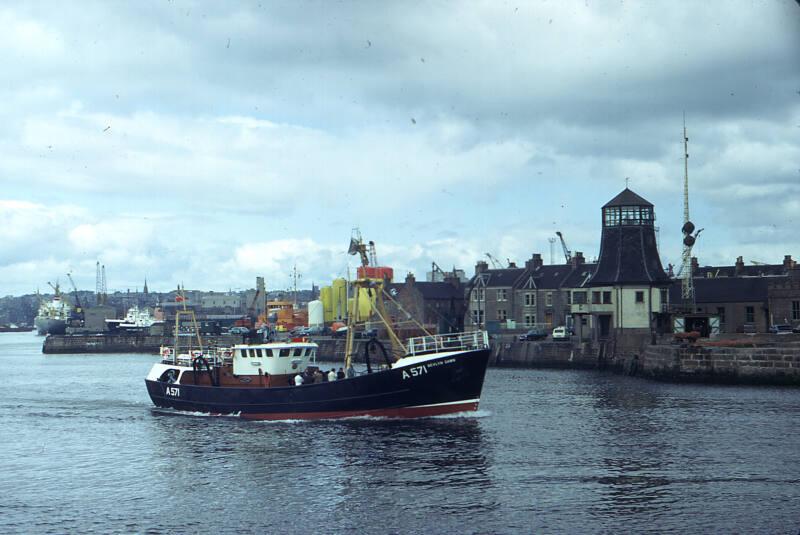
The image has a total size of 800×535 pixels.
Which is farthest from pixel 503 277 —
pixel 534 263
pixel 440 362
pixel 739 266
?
pixel 440 362

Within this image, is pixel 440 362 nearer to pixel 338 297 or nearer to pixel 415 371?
pixel 415 371

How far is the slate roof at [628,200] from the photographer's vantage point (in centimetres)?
9319

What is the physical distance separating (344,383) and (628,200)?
172ft

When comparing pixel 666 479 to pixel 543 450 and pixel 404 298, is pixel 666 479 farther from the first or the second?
pixel 404 298

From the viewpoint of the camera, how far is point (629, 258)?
299 feet

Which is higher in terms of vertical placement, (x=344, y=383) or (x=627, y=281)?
(x=627, y=281)

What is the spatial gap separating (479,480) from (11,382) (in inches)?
2646

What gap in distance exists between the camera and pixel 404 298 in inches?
5172

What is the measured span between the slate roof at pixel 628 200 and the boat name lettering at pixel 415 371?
1978 inches

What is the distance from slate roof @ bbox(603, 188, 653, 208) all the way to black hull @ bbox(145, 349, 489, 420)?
157 feet

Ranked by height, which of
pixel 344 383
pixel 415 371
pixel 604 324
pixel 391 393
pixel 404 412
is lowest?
pixel 404 412

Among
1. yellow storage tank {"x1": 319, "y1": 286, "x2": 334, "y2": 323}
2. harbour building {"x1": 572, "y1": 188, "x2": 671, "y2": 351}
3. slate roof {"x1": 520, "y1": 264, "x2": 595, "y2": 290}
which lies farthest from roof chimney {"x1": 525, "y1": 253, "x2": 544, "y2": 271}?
yellow storage tank {"x1": 319, "y1": 286, "x2": 334, "y2": 323}

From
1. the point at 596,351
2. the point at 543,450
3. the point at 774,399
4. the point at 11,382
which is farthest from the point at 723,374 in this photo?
the point at 11,382

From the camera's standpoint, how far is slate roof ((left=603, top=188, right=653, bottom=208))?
93.2 m
